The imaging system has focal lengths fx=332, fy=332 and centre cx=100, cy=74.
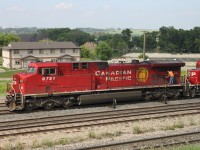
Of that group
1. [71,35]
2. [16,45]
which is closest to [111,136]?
[16,45]

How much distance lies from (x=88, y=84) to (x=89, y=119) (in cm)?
430

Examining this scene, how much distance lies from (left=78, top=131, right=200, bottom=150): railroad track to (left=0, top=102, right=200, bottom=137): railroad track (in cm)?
378

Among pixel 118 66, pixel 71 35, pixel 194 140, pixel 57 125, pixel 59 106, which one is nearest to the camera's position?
pixel 194 140

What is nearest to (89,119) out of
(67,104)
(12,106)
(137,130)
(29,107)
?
(137,130)

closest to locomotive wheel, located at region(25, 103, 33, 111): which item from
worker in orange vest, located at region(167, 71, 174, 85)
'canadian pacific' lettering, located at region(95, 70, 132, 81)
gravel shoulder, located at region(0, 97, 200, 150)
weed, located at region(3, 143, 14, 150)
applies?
gravel shoulder, located at region(0, 97, 200, 150)

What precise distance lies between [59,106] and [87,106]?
6.60 ft

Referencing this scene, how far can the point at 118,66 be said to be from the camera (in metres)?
23.8

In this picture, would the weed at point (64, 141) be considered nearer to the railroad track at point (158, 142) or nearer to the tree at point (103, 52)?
the railroad track at point (158, 142)

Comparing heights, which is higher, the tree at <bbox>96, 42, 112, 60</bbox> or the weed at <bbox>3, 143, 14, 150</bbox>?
the tree at <bbox>96, 42, 112, 60</bbox>

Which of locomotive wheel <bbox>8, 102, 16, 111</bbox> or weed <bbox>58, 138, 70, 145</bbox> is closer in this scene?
weed <bbox>58, 138, 70, 145</bbox>

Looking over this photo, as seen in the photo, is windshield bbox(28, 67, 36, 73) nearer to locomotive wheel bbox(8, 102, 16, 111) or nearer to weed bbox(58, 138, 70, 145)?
locomotive wheel bbox(8, 102, 16, 111)

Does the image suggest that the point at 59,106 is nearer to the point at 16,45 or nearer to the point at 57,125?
the point at 57,125

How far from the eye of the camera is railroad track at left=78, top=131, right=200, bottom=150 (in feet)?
44.1

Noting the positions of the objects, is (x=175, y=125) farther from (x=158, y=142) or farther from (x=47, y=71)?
(x=47, y=71)
